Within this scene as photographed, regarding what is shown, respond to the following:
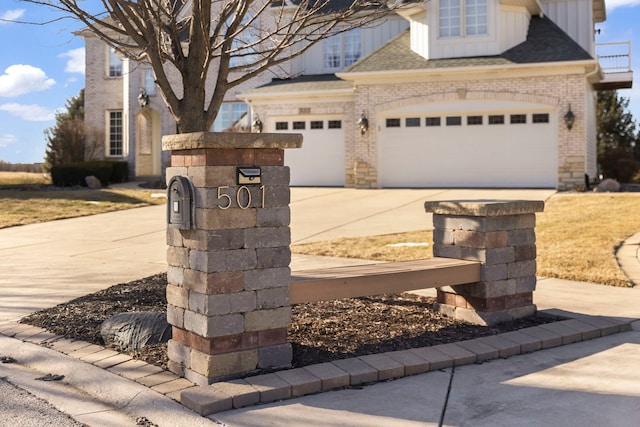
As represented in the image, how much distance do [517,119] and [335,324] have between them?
16.4 m

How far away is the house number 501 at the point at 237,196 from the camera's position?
4.77 meters

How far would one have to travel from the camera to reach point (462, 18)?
22.1 metres

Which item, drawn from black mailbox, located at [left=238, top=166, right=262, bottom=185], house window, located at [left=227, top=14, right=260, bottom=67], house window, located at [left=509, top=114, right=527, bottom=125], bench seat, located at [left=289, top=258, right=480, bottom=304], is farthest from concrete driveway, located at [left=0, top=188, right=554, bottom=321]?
black mailbox, located at [left=238, top=166, right=262, bottom=185]

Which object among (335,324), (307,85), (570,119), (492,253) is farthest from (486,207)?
(307,85)

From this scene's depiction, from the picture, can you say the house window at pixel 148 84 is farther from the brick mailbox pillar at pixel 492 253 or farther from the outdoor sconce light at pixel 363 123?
the brick mailbox pillar at pixel 492 253

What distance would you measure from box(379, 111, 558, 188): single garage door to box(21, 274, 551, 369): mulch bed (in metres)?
14.4

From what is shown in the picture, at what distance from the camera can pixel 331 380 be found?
4.82 meters

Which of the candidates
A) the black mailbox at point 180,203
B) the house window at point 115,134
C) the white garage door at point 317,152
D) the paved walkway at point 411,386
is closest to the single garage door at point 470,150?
the white garage door at point 317,152

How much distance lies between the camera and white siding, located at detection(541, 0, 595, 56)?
24609 mm

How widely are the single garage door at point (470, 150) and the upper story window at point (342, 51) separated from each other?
4856mm

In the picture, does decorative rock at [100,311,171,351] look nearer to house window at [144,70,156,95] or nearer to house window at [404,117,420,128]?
house window at [404,117,420,128]

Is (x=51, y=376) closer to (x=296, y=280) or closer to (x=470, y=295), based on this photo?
(x=296, y=280)

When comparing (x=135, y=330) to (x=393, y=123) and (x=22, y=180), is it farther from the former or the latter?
(x=22, y=180)

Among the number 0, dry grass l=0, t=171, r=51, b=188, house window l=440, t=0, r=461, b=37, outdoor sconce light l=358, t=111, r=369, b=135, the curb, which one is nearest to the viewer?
the curb
